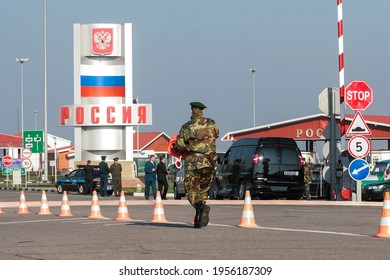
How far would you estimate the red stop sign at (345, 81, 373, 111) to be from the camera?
3188cm

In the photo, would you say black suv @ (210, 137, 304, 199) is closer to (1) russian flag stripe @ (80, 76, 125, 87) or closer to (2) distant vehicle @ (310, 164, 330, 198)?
(2) distant vehicle @ (310, 164, 330, 198)

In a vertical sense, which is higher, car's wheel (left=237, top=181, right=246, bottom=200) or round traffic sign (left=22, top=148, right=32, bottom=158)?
round traffic sign (left=22, top=148, right=32, bottom=158)

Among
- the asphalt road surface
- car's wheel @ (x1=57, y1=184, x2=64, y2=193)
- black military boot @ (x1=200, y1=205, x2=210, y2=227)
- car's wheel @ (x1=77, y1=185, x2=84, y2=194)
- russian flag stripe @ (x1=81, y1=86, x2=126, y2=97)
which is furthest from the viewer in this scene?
russian flag stripe @ (x1=81, y1=86, x2=126, y2=97)

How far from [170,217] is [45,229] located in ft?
14.9

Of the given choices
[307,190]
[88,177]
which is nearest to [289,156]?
[307,190]

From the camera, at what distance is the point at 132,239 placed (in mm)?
15562

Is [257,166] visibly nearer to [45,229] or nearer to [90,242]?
[45,229]

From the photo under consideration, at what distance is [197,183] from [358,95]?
15.5m

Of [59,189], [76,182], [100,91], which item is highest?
[100,91]

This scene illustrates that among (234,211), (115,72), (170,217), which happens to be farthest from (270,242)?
(115,72)

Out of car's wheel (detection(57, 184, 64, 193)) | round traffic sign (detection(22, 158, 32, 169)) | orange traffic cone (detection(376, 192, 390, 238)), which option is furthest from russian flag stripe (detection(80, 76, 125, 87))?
orange traffic cone (detection(376, 192, 390, 238))

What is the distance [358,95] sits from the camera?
3198cm

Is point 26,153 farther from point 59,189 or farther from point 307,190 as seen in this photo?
point 307,190

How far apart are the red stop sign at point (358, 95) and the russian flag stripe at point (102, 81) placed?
40.5 meters
